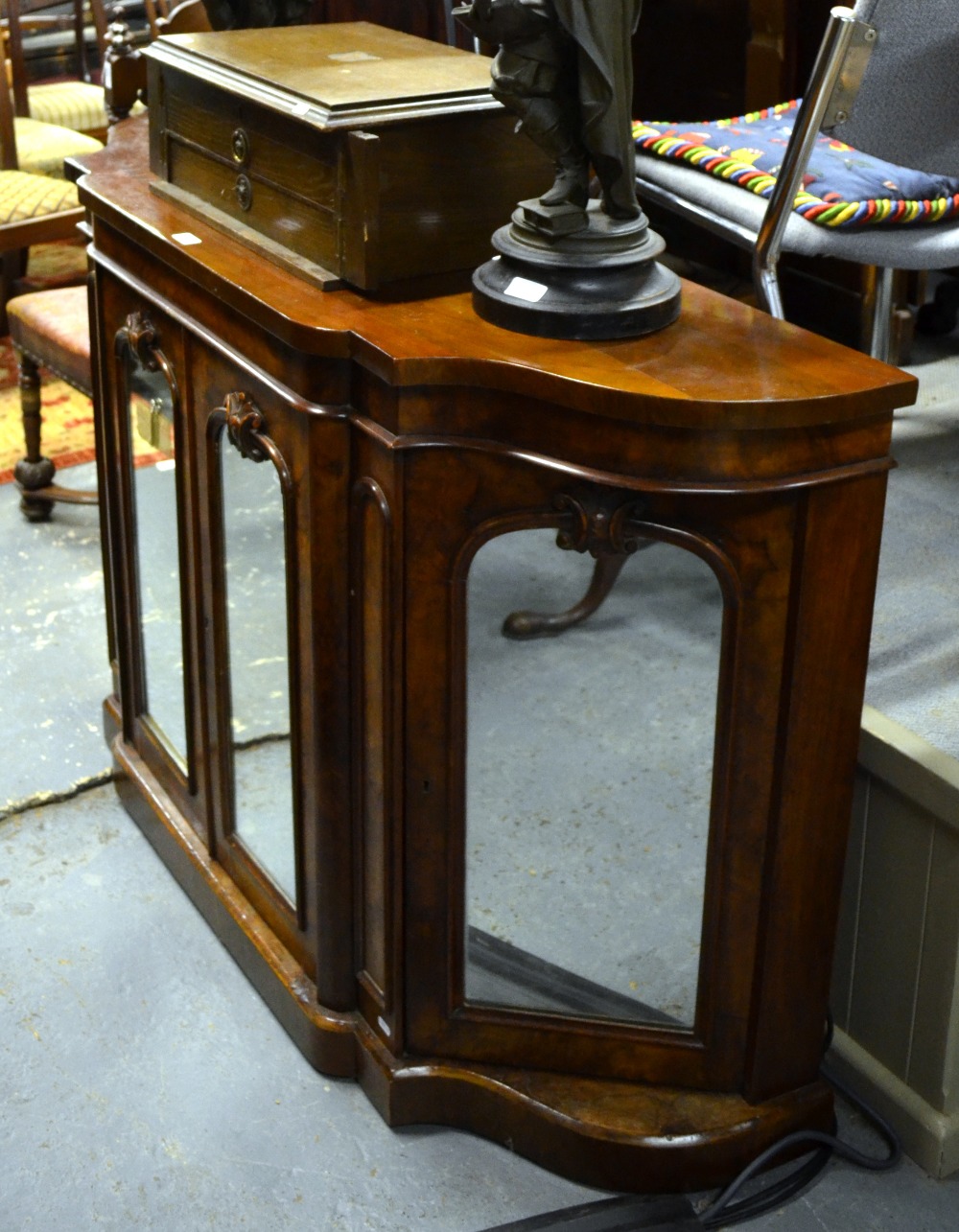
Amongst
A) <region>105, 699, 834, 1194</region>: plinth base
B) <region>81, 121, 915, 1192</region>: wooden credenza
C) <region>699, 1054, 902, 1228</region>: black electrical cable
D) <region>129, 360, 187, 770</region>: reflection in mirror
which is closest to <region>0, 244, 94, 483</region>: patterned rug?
<region>129, 360, 187, 770</region>: reflection in mirror

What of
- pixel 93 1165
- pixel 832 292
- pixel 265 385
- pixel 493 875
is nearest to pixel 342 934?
pixel 493 875

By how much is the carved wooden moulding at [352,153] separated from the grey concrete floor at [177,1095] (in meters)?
0.76

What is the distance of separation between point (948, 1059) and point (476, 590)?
0.74m

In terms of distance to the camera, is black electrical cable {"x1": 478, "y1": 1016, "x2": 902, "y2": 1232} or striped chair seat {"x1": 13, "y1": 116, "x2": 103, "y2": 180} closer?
black electrical cable {"x1": 478, "y1": 1016, "x2": 902, "y2": 1232}

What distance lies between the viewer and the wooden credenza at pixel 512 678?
1.41 metres

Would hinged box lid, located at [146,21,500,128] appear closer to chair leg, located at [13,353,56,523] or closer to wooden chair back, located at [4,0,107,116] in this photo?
chair leg, located at [13,353,56,523]

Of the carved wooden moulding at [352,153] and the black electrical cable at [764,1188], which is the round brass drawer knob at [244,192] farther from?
Result: the black electrical cable at [764,1188]

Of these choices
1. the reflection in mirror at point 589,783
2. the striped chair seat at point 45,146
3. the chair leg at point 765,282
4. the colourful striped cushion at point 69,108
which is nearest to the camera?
the reflection in mirror at point 589,783

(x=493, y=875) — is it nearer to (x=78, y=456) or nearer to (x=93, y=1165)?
(x=93, y=1165)

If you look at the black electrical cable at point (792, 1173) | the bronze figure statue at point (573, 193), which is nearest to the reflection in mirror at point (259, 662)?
the bronze figure statue at point (573, 193)

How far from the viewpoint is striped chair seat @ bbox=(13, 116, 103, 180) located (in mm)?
4418

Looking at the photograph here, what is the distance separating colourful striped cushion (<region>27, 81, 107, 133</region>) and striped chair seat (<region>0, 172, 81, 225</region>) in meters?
1.00

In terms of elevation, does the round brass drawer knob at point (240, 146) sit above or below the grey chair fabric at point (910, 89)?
below

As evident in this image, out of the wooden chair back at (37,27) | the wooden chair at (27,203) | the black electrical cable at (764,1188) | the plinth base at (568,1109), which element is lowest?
the black electrical cable at (764,1188)
